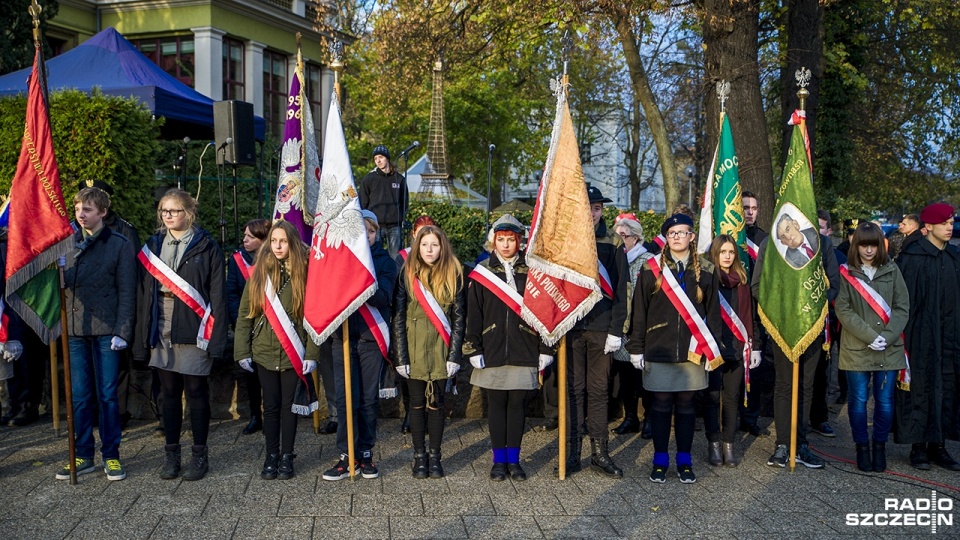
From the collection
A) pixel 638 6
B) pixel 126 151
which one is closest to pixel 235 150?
pixel 126 151

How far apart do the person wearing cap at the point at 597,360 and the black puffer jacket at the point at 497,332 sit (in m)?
0.39

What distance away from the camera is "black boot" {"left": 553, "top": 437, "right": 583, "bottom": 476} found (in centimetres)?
Result: 667

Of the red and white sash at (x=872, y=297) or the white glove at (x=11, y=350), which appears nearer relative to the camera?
the white glove at (x=11, y=350)

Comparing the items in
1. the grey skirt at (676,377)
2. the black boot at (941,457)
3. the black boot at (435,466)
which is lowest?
the black boot at (941,457)

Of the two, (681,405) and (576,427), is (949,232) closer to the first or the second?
(681,405)

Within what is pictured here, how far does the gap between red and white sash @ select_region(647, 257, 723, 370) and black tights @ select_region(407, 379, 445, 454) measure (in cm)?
176

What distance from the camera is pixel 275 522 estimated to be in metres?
5.41

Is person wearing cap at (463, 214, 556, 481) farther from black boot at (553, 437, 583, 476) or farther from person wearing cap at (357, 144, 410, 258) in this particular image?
person wearing cap at (357, 144, 410, 258)

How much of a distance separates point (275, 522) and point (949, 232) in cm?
542

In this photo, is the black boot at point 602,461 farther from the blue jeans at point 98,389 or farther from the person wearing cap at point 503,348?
the blue jeans at point 98,389

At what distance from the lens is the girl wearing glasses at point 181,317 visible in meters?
6.21

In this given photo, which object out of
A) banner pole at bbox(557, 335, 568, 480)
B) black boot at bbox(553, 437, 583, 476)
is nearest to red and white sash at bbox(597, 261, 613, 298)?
banner pole at bbox(557, 335, 568, 480)

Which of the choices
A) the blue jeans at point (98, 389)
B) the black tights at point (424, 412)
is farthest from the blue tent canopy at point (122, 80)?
the black tights at point (424, 412)

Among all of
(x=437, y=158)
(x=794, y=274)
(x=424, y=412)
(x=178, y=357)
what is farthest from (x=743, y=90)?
(x=437, y=158)
